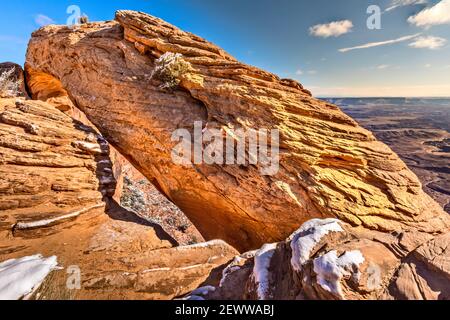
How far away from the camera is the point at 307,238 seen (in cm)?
397

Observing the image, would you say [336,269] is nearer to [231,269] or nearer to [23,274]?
[231,269]

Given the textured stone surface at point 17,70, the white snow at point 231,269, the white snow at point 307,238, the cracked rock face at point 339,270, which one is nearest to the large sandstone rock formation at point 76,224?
the white snow at point 231,269

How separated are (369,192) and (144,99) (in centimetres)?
965

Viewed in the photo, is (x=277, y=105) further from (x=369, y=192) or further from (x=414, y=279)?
(x=414, y=279)

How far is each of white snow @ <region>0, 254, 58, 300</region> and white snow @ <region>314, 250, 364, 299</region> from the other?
5.00 metres

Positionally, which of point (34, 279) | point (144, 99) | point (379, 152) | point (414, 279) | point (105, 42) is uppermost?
point (105, 42)

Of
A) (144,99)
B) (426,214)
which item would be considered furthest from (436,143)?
(144,99)

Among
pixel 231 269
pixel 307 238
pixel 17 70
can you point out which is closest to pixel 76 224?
pixel 231 269

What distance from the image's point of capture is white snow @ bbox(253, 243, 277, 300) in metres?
3.59

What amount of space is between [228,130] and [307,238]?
17.8 ft

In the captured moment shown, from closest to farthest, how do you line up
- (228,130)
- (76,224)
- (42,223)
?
(42,223) < (76,224) < (228,130)

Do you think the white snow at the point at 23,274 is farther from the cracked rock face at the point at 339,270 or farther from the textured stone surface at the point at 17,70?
the textured stone surface at the point at 17,70

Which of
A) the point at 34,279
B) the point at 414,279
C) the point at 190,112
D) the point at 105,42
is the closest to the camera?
the point at 414,279

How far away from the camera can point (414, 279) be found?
3303 mm
